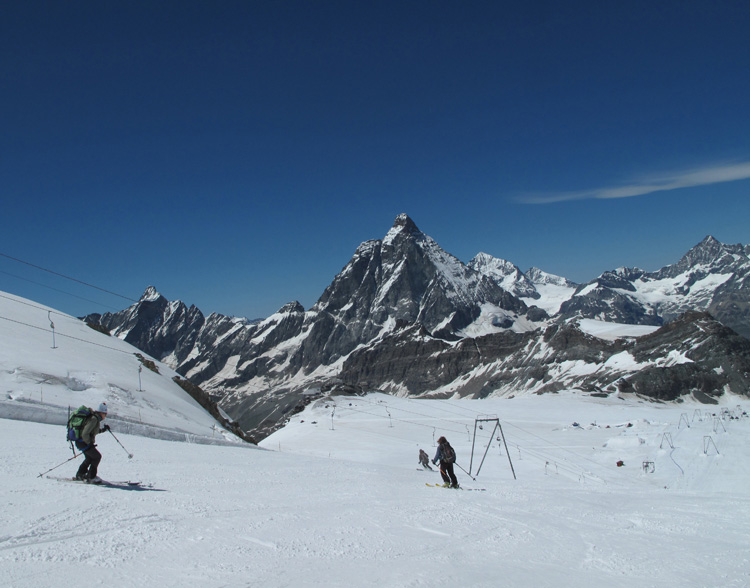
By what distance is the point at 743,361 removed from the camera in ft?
441

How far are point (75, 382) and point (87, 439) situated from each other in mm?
15757

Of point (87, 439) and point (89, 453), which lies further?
point (87, 439)

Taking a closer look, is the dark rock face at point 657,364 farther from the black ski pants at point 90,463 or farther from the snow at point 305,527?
the black ski pants at point 90,463

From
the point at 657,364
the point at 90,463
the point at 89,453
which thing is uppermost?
→ the point at 657,364

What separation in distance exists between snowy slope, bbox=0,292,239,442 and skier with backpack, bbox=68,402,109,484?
9.57 metres

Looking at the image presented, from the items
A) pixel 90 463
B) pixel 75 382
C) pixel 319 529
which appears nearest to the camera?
pixel 319 529

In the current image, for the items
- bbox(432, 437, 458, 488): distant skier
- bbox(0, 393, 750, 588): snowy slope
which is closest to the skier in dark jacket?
bbox(0, 393, 750, 588): snowy slope

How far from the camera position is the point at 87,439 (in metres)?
10.7

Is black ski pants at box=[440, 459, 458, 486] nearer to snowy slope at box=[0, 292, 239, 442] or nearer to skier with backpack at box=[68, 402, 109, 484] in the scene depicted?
skier with backpack at box=[68, 402, 109, 484]

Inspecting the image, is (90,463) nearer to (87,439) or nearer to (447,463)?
(87,439)

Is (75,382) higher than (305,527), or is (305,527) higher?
(75,382)

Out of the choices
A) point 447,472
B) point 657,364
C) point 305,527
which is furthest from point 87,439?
point 657,364

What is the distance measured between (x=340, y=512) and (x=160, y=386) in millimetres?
26318

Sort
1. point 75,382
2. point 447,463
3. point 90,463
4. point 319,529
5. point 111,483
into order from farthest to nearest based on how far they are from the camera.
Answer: point 75,382, point 447,463, point 90,463, point 111,483, point 319,529
